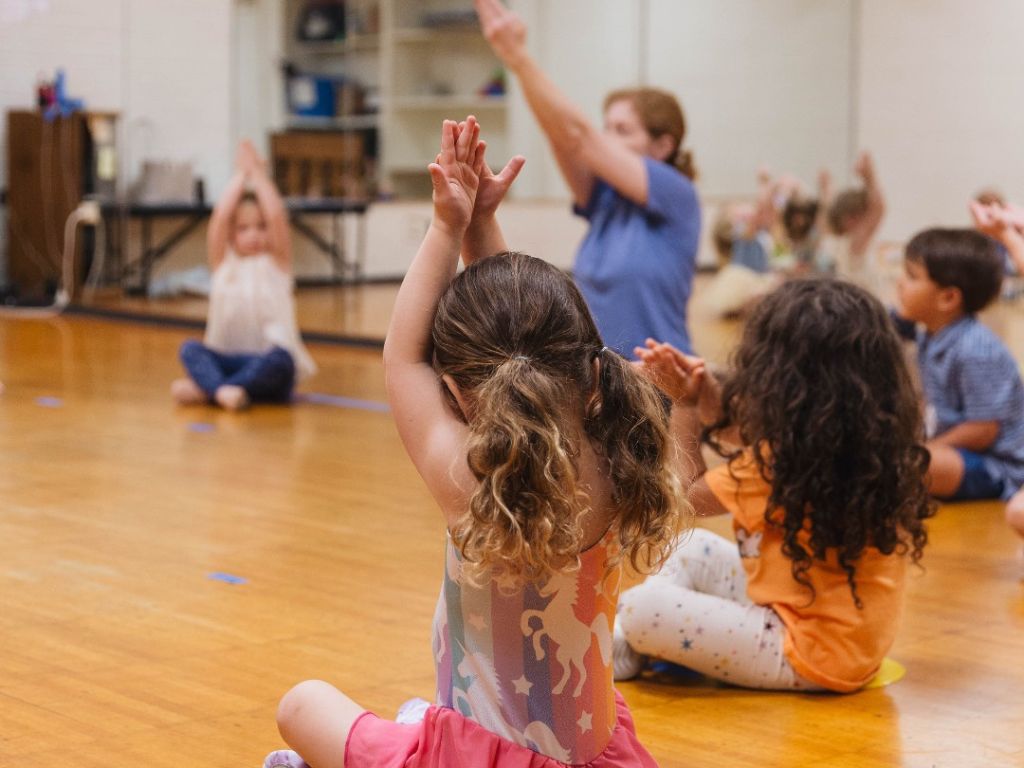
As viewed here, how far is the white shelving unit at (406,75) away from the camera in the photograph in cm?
951

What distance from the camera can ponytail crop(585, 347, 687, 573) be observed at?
153 centimetres

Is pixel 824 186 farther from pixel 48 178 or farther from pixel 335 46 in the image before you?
pixel 48 178

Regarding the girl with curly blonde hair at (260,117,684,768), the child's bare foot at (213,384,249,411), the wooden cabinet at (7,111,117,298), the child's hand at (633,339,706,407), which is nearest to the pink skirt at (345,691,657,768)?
the girl with curly blonde hair at (260,117,684,768)

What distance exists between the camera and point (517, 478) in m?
1.45

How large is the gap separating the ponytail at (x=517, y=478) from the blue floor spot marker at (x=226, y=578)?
137 cm

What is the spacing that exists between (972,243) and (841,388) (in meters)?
1.67

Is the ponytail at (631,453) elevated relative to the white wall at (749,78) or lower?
lower

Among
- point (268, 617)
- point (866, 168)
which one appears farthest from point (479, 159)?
point (866, 168)

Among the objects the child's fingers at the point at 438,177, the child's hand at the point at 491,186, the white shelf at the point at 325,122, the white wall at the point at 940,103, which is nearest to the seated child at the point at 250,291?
the white wall at the point at 940,103

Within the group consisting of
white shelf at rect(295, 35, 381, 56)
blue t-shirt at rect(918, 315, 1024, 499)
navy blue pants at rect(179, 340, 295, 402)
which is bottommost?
navy blue pants at rect(179, 340, 295, 402)

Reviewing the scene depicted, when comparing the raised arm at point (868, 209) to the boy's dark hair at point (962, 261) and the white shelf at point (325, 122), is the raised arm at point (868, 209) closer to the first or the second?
the boy's dark hair at point (962, 261)

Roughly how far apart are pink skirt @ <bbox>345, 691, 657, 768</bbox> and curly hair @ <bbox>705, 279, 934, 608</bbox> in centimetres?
61

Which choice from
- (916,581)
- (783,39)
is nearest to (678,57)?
(783,39)

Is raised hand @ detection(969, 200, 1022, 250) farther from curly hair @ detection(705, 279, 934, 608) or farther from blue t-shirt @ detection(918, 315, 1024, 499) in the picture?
blue t-shirt @ detection(918, 315, 1024, 499)
